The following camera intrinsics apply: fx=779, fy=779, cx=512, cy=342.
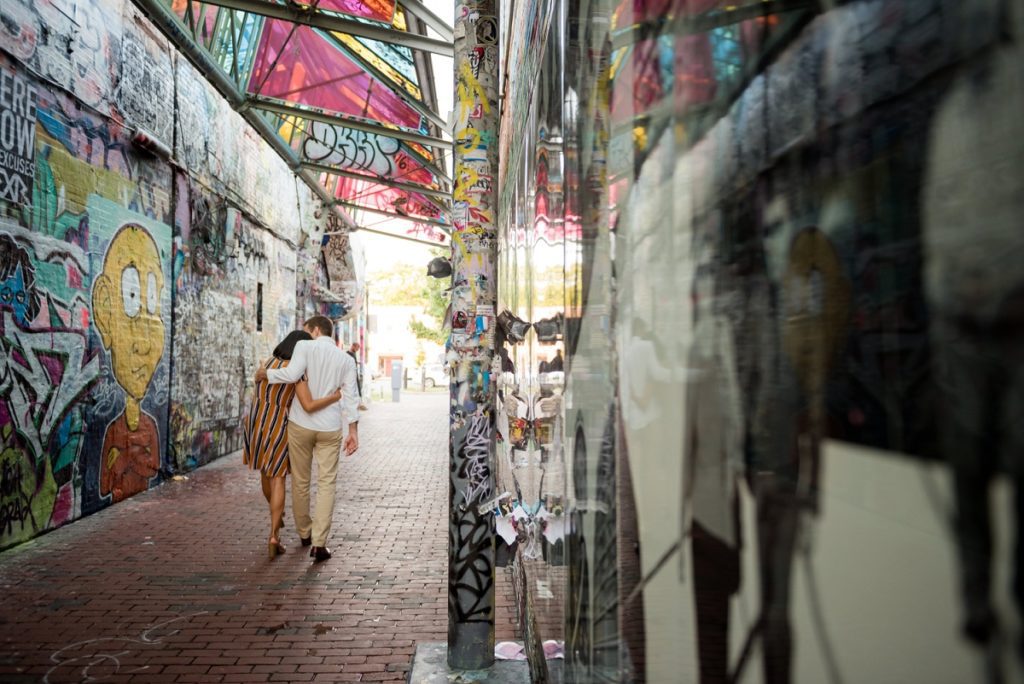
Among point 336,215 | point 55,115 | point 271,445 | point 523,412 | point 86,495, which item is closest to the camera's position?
point 523,412

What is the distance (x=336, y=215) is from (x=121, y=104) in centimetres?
1287

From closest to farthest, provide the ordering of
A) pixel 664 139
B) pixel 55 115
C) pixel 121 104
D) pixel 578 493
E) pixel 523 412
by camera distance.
→ pixel 664 139 → pixel 578 493 → pixel 523 412 → pixel 55 115 → pixel 121 104

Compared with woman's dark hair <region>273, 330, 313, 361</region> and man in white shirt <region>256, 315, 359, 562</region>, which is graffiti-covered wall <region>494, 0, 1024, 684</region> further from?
woman's dark hair <region>273, 330, 313, 361</region>

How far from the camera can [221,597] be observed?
5344mm

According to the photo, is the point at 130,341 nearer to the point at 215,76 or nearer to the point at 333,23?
the point at 333,23

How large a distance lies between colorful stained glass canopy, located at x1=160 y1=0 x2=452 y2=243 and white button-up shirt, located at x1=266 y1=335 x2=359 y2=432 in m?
4.32

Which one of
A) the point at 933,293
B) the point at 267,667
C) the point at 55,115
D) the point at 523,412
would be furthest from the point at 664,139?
the point at 55,115

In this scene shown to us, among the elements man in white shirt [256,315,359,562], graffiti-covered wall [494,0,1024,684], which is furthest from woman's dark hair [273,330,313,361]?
graffiti-covered wall [494,0,1024,684]

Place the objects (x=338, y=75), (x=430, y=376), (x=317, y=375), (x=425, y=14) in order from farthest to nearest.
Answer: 1. (x=430, y=376)
2. (x=338, y=75)
3. (x=425, y=14)
4. (x=317, y=375)

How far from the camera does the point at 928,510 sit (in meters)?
0.65

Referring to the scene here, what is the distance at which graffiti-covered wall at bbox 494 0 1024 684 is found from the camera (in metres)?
0.60

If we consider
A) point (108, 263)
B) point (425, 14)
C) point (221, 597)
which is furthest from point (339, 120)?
point (221, 597)

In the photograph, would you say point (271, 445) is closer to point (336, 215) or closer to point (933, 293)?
point (933, 293)

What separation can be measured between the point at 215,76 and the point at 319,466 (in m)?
7.83
